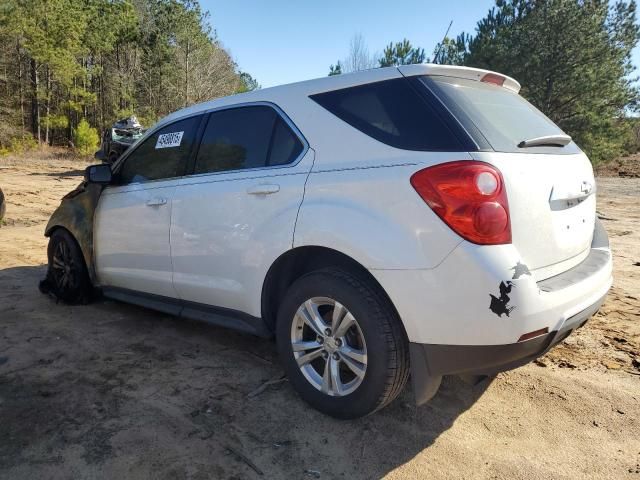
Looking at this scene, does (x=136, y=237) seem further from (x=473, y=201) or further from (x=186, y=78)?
(x=186, y=78)

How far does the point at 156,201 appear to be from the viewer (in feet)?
11.2

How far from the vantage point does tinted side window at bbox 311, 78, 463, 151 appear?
2148mm

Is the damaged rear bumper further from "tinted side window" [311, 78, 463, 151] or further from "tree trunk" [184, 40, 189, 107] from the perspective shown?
"tree trunk" [184, 40, 189, 107]

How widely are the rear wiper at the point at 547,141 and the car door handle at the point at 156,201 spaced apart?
235 centimetres

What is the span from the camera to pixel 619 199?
1312 centimetres

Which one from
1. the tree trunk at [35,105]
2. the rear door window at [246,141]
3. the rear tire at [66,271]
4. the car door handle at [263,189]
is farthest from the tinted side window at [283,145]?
the tree trunk at [35,105]

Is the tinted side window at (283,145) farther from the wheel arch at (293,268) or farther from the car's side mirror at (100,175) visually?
the car's side mirror at (100,175)

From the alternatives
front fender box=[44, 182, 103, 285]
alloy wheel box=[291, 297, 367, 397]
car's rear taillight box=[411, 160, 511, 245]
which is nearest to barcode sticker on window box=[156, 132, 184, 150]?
Result: front fender box=[44, 182, 103, 285]

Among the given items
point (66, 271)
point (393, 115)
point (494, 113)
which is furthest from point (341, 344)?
point (66, 271)

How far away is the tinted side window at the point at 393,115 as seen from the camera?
7.05ft

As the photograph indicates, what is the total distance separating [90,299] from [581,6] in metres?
24.0

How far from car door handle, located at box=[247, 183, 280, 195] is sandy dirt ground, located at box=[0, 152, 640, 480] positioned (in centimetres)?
116

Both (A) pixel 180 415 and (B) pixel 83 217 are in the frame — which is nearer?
(A) pixel 180 415

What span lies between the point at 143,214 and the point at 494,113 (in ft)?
8.32
